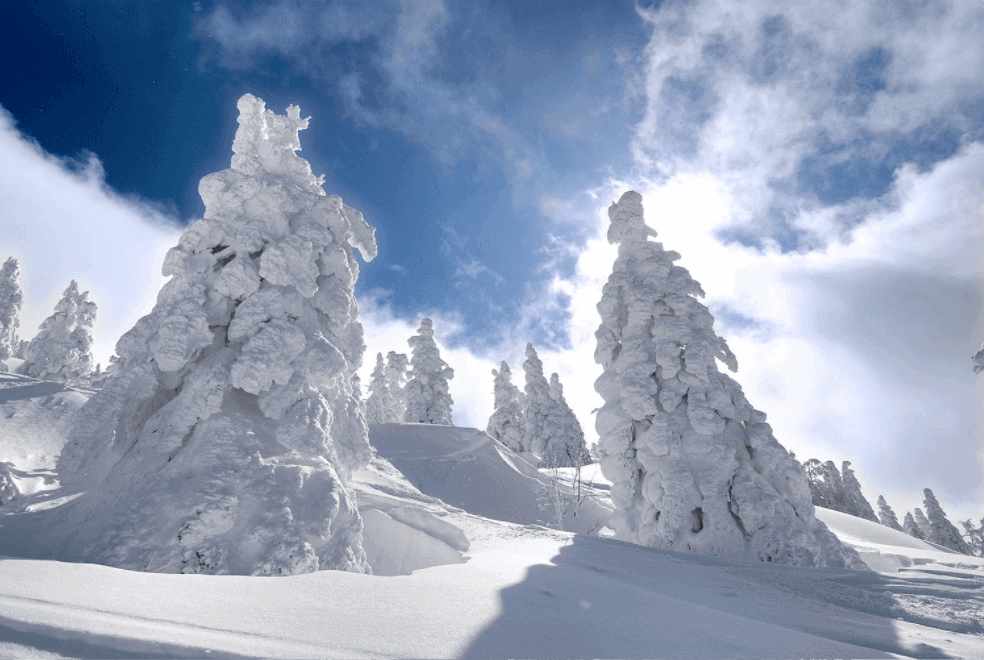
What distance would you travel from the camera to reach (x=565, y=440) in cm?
4253

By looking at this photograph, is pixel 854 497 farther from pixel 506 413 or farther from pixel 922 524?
pixel 506 413

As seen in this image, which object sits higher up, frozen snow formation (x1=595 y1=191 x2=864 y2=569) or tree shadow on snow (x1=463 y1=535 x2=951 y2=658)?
frozen snow formation (x1=595 y1=191 x2=864 y2=569)

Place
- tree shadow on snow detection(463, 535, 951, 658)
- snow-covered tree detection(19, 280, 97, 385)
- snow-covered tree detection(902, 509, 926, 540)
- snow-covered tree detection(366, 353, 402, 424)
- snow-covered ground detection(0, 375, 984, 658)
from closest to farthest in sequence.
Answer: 1. snow-covered ground detection(0, 375, 984, 658)
2. tree shadow on snow detection(463, 535, 951, 658)
3. snow-covered tree detection(19, 280, 97, 385)
4. snow-covered tree detection(902, 509, 926, 540)
5. snow-covered tree detection(366, 353, 402, 424)

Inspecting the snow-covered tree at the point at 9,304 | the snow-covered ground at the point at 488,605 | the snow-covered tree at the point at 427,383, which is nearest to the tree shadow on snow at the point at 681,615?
the snow-covered ground at the point at 488,605

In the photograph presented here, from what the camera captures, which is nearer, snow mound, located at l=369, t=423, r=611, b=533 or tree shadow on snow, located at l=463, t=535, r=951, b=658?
tree shadow on snow, located at l=463, t=535, r=951, b=658

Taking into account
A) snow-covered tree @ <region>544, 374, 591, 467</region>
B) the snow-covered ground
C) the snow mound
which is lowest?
the snow-covered ground

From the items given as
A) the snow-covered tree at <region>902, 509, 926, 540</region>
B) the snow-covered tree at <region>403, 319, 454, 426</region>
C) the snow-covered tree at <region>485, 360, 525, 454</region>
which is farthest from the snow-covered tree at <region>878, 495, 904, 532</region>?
the snow-covered tree at <region>403, 319, 454, 426</region>

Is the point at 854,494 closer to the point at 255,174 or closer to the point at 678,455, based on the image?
the point at 678,455

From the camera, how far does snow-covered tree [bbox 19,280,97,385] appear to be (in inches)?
1345

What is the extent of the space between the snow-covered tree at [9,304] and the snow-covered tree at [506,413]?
3970 cm

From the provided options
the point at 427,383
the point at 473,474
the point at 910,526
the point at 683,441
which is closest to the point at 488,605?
the point at 683,441

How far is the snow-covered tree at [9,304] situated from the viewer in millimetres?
34562

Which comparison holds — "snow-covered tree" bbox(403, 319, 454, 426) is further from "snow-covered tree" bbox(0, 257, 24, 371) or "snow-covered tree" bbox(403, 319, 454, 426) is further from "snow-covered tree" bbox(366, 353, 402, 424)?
"snow-covered tree" bbox(0, 257, 24, 371)

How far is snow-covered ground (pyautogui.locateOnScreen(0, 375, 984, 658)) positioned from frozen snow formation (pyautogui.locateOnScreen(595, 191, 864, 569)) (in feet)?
10.1
